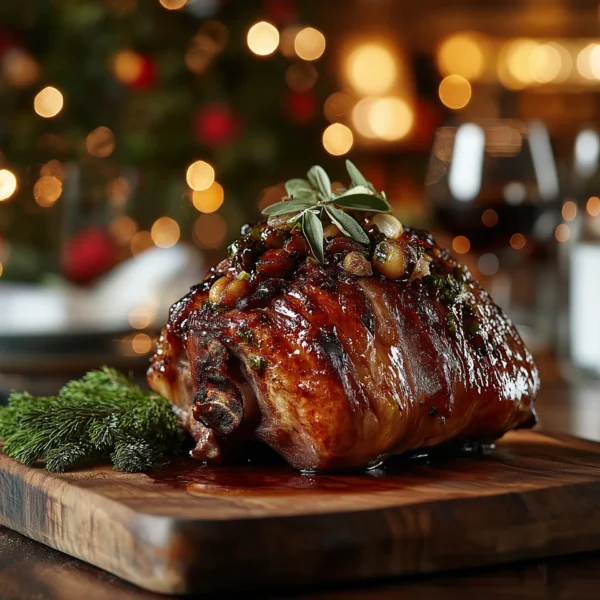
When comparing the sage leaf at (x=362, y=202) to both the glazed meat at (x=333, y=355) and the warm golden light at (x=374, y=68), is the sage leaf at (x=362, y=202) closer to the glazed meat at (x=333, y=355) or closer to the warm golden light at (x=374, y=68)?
the glazed meat at (x=333, y=355)

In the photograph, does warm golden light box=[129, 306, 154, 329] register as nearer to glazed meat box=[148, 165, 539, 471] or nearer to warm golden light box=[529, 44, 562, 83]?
glazed meat box=[148, 165, 539, 471]

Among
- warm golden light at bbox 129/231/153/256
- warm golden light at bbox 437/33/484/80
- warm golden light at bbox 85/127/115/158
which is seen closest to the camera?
warm golden light at bbox 85/127/115/158

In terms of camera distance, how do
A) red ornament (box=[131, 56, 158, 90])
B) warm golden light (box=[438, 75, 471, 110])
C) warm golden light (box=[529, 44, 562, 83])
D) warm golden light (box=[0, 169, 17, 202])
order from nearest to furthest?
warm golden light (box=[0, 169, 17, 202])
red ornament (box=[131, 56, 158, 90])
warm golden light (box=[529, 44, 562, 83])
warm golden light (box=[438, 75, 471, 110])

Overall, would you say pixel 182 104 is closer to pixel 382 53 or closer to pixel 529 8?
pixel 382 53

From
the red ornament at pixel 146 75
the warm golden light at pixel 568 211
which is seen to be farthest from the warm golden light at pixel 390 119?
the warm golden light at pixel 568 211

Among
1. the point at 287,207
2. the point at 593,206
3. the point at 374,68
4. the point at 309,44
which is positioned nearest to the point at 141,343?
the point at 593,206

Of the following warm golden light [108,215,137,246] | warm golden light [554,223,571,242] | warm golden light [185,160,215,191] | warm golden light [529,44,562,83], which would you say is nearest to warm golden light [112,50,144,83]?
warm golden light [185,160,215,191]

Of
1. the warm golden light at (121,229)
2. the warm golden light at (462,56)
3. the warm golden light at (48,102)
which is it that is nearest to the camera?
the warm golden light at (121,229)
